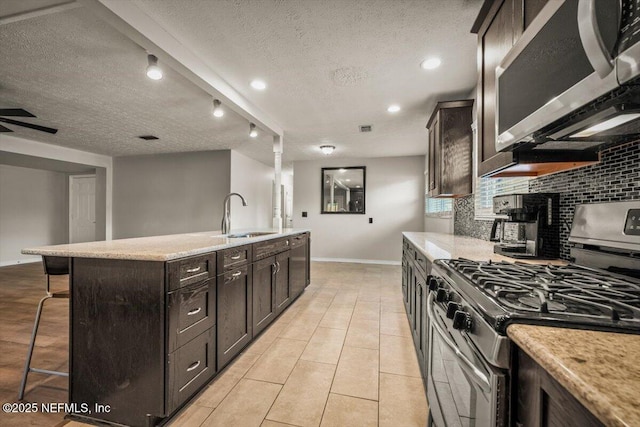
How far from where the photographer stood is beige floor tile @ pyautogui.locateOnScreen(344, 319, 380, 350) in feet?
7.75

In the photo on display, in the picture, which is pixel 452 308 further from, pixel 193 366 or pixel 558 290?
pixel 193 366

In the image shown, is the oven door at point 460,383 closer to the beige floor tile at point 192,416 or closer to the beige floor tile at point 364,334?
the beige floor tile at point 364,334

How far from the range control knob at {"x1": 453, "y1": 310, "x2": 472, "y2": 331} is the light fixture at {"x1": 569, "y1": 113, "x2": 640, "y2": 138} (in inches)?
28.4

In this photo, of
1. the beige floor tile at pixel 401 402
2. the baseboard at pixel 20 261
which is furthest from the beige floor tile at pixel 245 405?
the baseboard at pixel 20 261

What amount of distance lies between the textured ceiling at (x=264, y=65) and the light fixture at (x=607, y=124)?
1261 mm

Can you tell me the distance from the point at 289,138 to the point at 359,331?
3414 mm

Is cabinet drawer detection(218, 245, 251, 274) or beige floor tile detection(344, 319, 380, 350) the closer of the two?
cabinet drawer detection(218, 245, 251, 274)

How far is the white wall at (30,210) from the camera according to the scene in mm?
6035

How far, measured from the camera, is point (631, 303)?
0.70 meters

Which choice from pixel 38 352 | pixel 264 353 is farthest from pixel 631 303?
pixel 38 352

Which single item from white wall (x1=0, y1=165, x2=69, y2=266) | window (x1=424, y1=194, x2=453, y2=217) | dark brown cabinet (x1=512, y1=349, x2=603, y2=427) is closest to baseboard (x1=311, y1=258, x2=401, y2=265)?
window (x1=424, y1=194, x2=453, y2=217)

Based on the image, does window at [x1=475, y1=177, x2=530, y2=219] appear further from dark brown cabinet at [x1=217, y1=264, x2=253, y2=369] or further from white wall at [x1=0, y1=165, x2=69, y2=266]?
white wall at [x1=0, y1=165, x2=69, y2=266]

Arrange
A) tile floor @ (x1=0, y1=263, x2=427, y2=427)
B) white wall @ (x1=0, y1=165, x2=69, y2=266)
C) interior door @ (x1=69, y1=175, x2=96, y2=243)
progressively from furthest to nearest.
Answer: interior door @ (x1=69, y1=175, x2=96, y2=243)
white wall @ (x1=0, y1=165, x2=69, y2=266)
tile floor @ (x1=0, y1=263, x2=427, y2=427)

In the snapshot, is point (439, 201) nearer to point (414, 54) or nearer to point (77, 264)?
point (414, 54)
